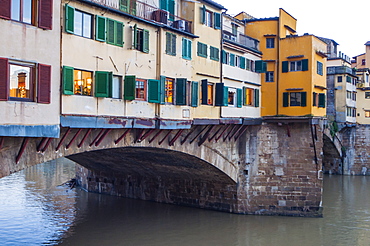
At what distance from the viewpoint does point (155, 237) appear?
24.7 m

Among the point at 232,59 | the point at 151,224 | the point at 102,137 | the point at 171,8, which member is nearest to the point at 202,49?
the point at 171,8

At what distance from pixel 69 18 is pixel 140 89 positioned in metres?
4.91

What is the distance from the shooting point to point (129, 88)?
18812 millimetres

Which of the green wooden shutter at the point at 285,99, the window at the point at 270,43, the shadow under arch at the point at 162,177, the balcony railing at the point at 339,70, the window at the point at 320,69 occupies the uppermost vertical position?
the balcony railing at the point at 339,70

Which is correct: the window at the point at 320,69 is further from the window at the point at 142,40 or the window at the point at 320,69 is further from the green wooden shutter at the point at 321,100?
the window at the point at 142,40

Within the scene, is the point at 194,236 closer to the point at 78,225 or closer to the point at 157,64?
the point at 78,225

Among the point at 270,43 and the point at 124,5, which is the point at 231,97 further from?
the point at 124,5

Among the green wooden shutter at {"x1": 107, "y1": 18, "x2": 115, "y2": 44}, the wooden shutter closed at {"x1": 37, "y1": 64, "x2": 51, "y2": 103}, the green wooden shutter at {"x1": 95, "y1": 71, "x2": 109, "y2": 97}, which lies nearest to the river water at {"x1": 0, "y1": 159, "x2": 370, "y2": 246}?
the green wooden shutter at {"x1": 95, "y1": 71, "x2": 109, "y2": 97}

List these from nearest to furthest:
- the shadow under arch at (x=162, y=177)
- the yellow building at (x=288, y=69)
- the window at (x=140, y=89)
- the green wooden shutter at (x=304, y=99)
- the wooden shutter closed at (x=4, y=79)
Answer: the wooden shutter closed at (x=4, y=79), the window at (x=140, y=89), the shadow under arch at (x=162, y=177), the green wooden shutter at (x=304, y=99), the yellow building at (x=288, y=69)

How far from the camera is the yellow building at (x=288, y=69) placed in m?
29.6

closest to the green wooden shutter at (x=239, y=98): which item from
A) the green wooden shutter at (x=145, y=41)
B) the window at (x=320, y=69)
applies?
the window at (x=320, y=69)

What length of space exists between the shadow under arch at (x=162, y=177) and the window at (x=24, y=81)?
9679mm

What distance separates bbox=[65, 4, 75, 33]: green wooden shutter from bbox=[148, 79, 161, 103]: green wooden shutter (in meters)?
4.92

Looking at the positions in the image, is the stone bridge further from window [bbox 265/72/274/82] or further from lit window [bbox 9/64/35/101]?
lit window [bbox 9/64/35/101]
